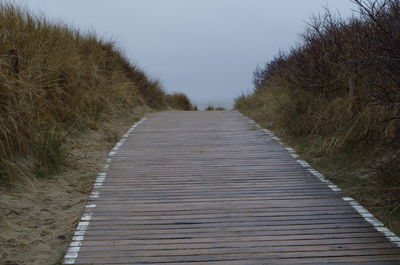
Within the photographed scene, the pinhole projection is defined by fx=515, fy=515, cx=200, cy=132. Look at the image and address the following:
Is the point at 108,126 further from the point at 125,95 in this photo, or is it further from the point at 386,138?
the point at 386,138

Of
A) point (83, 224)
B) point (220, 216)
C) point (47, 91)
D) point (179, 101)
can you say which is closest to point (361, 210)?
point (220, 216)

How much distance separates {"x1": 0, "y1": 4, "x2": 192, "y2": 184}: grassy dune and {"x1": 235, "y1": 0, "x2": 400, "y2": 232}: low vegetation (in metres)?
3.78

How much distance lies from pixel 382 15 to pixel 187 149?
395 centimetres

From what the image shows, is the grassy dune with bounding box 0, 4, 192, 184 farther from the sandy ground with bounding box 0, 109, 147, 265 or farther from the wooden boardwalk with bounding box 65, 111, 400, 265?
the wooden boardwalk with bounding box 65, 111, 400, 265

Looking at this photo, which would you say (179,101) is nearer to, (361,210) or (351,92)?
(351,92)

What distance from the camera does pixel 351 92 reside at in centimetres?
824

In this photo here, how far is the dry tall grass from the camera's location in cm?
547

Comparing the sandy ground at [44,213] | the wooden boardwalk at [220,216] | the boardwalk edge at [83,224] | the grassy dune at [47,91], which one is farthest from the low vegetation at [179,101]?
the sandy ground at [44,213]

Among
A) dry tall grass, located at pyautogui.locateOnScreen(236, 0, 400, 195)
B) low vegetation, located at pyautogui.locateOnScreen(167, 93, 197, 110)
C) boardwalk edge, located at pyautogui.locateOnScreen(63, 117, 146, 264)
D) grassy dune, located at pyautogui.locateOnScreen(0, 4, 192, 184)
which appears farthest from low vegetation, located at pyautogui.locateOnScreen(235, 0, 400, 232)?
low vegetation, located at pyautogui.locateOnScreen(167, 93, 197, 110)

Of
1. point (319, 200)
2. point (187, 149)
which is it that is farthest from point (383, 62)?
point (187, 149)

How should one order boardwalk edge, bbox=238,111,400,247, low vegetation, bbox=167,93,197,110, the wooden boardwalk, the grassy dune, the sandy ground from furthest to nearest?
1. low vegetation, bbox=167,93,197,110
2. the grassy dune
3. boardwalk edge, bbox=238,111,400,247
4. the sandy ground
5. the wooden boardwalk

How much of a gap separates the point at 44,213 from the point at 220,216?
5.91ft

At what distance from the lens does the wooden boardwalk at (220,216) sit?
13.5 ft

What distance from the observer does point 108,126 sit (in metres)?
10.9
